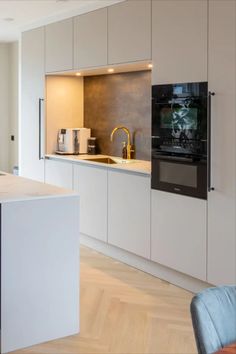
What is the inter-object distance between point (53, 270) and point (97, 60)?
8.46 feet

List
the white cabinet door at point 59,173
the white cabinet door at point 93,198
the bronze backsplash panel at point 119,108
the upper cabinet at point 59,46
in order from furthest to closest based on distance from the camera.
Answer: the white cabinet door at point 59,173 → the upper cabinet at point 59,46 → the bronze backsplash panel at point 119,108 → the white cabinet door at point 93,198

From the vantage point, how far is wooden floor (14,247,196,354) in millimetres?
3129

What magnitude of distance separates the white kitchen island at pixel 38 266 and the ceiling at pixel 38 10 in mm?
2464

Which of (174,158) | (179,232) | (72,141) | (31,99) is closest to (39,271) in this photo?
(179,232)

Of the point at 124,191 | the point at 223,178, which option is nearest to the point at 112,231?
the point at 124,191

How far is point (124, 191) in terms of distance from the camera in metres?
4.75

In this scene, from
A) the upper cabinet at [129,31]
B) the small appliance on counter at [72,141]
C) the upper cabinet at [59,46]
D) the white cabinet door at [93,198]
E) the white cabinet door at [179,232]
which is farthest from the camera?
the small appliance on counter at [72,141]

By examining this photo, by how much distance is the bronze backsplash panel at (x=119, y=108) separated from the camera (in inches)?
204

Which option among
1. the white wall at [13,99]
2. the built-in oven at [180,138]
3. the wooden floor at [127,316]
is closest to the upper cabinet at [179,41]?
the built-in oven at [180,138]

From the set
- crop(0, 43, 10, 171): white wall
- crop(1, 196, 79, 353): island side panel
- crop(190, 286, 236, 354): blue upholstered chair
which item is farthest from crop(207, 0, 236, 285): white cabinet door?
crop(0, 43, 10, 171): white wall

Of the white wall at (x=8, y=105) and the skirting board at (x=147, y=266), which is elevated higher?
the white wall at (x=8, y=105)

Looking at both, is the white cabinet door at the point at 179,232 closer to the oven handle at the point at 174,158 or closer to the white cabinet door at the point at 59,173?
the oven handle at the point at 174,158

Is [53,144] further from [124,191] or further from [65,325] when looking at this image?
[65,325]

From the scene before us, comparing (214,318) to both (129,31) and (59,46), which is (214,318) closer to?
(129,31)
